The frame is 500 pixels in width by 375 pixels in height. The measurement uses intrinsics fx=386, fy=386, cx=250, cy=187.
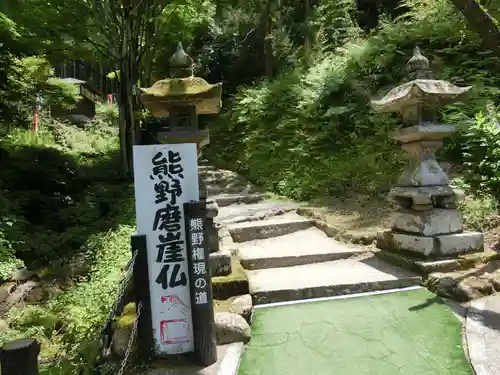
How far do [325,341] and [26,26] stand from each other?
1035 centimetres

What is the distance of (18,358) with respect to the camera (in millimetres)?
1682

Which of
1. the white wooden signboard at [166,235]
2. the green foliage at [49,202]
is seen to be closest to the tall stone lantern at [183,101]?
the white wooden signboard at [166,235]

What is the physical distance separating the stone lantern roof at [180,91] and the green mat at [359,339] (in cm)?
236

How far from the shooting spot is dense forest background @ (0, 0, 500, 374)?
590 centimetres

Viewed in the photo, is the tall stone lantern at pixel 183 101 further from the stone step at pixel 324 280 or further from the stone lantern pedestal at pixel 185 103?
the stone step at pixel 324 280

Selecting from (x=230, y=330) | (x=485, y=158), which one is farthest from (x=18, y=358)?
(x=485, y=158)

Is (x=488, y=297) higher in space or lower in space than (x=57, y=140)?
lower

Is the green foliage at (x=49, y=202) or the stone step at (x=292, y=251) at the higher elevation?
the green foliage at (x=49, y=202)

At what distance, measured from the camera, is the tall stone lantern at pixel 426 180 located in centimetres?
488

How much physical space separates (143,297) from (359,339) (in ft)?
6.43

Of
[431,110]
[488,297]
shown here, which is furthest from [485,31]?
[488,297]

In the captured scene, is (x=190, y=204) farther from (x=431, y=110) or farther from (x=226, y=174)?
(x=226, y=174)

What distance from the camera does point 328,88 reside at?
35.0 ft

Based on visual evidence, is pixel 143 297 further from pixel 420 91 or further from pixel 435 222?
pixel 420 91
